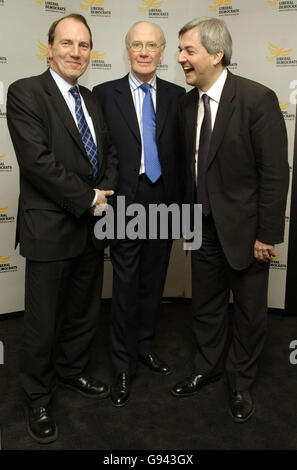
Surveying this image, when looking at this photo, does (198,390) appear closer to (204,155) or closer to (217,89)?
(204,155)

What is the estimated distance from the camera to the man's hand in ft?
6.81

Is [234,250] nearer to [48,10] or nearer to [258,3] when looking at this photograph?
[258,3]

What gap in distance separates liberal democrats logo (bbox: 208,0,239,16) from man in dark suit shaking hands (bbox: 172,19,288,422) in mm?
1226

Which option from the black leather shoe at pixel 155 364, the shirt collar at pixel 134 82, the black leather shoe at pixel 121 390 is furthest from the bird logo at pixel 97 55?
the black leather shoe at pixel 121 390

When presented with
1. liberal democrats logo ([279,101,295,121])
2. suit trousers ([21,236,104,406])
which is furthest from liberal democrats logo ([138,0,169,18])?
suit trousers ([21,236,104,406])

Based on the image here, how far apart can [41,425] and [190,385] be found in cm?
77

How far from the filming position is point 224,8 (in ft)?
10.2

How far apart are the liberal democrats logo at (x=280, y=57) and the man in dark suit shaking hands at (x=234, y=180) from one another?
1133 millimetres

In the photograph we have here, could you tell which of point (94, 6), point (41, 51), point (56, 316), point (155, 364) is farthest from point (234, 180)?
point (94, 6)

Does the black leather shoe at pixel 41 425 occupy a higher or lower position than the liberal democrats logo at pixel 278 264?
lower

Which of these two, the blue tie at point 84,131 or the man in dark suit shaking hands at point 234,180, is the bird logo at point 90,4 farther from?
the blue tie at point 84,131

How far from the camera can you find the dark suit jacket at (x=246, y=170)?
1.96m

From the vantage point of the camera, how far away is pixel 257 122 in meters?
1.95
